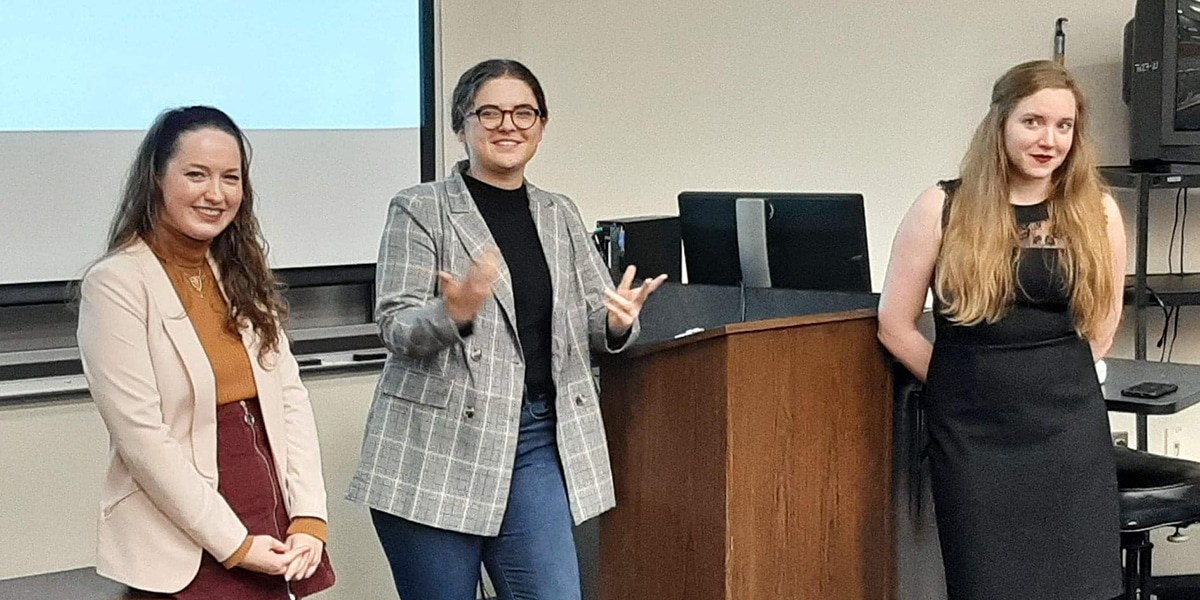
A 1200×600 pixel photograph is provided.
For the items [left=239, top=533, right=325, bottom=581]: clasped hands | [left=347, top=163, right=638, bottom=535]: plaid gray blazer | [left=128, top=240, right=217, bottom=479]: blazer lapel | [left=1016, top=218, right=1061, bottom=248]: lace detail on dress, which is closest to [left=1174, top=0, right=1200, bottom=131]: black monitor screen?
[left=1016, top=218, right=1061, bottom=248]: lace detail on dress

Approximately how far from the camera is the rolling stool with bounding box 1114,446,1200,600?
110 inches

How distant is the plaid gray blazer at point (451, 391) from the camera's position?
7.27ft

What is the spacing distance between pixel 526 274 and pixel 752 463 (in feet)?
1.73

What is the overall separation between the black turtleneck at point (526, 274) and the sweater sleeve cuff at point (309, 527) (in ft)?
1.37

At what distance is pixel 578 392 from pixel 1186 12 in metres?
2.79

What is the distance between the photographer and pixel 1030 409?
2486 millimetres

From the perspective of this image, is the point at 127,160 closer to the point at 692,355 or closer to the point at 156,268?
the point at 156,268

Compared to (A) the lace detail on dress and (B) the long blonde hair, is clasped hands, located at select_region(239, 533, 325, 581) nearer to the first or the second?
(B) the long blonde hair

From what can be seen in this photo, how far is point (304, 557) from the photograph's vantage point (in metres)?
2.07

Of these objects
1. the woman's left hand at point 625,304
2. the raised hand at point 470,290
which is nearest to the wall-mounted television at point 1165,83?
the woman's left hand at point 625,304

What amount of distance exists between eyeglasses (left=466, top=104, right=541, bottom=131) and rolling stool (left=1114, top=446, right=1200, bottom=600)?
1.47 meters

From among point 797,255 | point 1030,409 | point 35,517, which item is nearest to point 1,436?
point 35,517

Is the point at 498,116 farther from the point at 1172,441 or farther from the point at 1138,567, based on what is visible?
the point at 1172,441

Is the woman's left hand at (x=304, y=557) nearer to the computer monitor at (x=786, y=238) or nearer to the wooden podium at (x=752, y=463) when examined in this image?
the wooden podium at (x=752, y=463)
